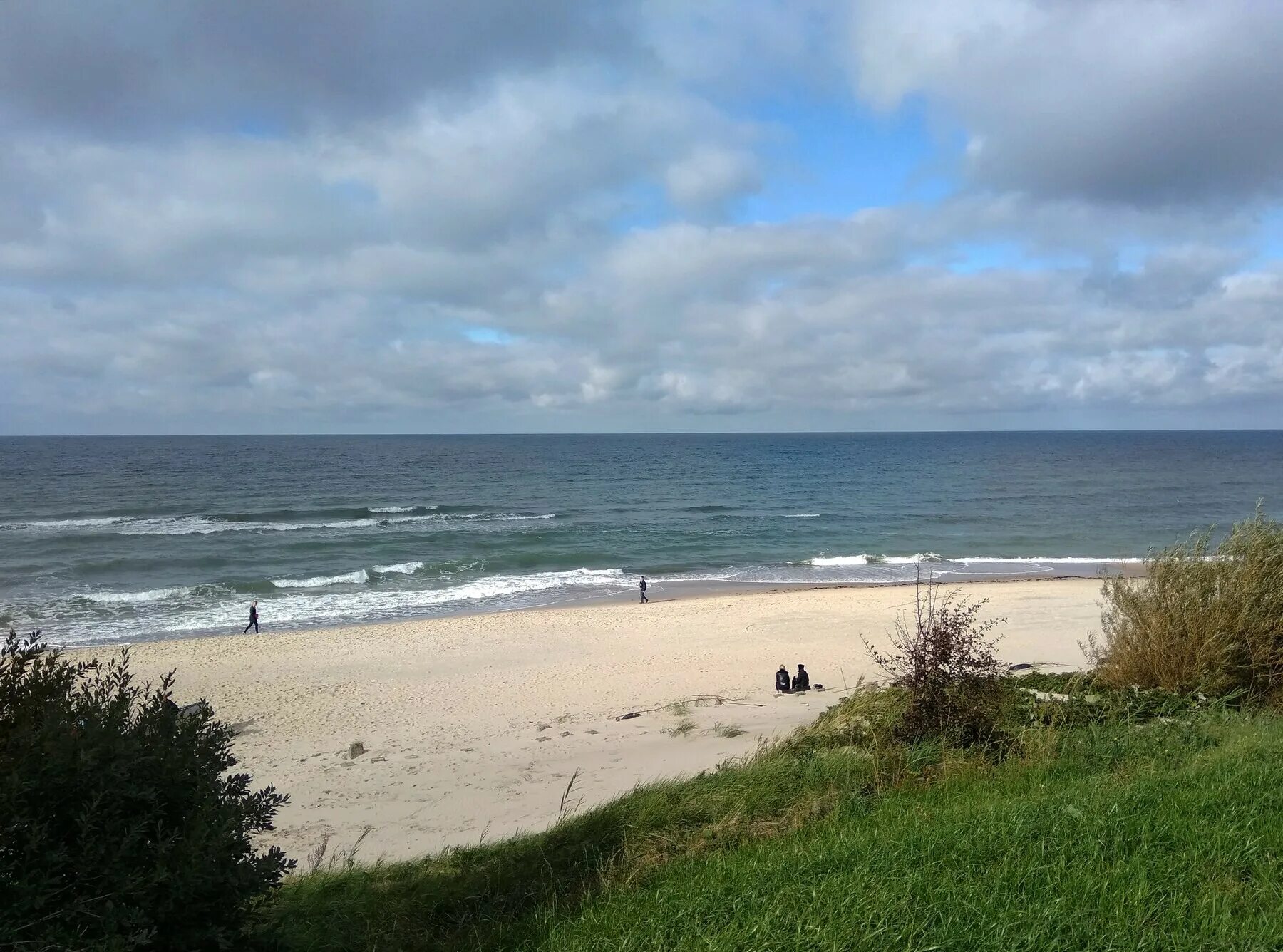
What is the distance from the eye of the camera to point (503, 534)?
43938 millimetres

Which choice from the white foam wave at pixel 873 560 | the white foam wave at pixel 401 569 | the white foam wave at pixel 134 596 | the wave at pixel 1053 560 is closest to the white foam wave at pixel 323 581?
the white foam wave at pixel 401 569

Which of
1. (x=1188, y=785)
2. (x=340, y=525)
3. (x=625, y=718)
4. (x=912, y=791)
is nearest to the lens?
(x=1188, y=785)

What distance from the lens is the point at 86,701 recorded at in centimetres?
379

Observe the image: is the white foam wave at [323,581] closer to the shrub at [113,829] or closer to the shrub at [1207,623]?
the shrub at [1207,623]

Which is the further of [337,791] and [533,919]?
[337,791]

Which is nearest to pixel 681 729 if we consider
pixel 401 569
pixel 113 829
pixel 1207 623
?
pixel 1207 623

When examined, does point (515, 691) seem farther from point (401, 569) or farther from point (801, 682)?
point (401, 569)

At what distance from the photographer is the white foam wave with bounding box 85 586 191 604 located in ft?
93.1

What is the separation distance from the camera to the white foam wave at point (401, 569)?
Answer: 33.8m

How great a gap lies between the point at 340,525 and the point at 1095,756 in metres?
45.6

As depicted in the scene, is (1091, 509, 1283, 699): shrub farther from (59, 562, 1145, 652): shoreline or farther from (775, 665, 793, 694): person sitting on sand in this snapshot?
(59, 562, 1145, 652): shoreline

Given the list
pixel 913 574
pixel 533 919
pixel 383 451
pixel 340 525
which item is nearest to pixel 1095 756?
pixel 533 919

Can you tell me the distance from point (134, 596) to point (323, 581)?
6401mm

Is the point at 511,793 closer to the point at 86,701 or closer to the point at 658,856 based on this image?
the point at 658,856
